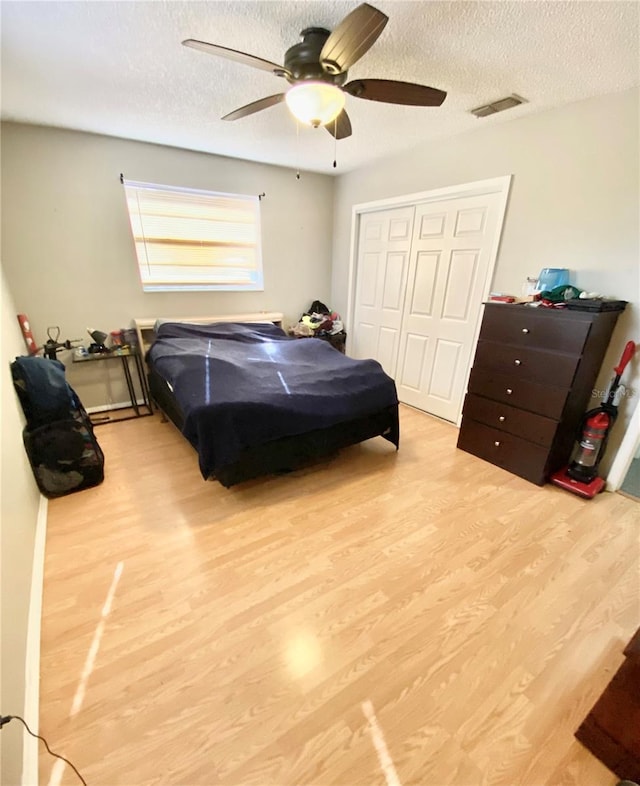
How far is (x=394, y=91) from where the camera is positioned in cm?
162

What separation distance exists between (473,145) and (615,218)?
1.25m

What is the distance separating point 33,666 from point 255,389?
153 cm

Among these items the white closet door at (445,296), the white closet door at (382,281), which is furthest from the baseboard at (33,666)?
the white closet door at (382,281)

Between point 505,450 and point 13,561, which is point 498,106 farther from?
point 13,561

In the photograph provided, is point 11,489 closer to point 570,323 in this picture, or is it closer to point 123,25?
point 123,25

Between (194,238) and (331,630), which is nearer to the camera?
(331,630)

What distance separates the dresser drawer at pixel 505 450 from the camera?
2.32m

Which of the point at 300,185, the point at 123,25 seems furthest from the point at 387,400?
the point at 300,185

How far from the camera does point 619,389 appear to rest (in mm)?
2162

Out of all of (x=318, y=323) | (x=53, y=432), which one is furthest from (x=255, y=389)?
(x=318, y=323)

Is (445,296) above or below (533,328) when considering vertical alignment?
above

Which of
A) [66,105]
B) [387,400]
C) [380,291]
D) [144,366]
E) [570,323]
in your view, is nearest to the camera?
[570,323]

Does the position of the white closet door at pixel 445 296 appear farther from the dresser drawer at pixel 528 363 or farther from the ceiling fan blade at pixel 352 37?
the ceiling fan blade at pixel 352 37

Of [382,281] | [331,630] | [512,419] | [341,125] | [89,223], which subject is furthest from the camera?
[382,281]
